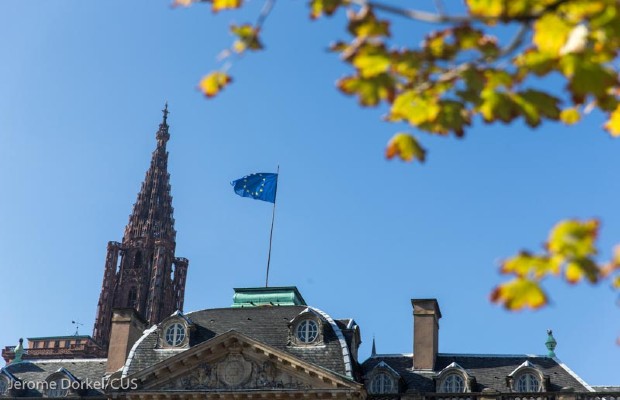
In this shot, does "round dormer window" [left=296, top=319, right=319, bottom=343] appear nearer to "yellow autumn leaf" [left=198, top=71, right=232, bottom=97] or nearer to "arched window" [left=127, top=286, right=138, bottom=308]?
"yellow autumn leaf" [left=198, top=71, right=232, bottom=97]

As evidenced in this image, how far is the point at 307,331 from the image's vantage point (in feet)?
144

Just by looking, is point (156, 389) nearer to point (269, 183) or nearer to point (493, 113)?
point (269, 183)

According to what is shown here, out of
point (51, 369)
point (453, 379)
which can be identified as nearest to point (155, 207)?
point (51, 369)

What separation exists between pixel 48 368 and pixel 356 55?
45.4m

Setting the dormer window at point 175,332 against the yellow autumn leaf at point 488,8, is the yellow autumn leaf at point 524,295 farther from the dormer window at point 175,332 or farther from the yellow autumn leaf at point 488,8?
the dormer window at point 175,332

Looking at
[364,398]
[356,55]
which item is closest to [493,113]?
[356,55]

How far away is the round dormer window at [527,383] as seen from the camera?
42.8m

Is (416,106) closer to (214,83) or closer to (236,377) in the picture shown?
(214,83)

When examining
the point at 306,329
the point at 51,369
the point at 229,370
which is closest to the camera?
the point at 229,370

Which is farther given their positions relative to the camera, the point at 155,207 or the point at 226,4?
the point at 155,207

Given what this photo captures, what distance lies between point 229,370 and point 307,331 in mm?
3693

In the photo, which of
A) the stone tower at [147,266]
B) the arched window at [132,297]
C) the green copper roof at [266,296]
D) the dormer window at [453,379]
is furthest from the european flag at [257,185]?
the arched window at [132,297]

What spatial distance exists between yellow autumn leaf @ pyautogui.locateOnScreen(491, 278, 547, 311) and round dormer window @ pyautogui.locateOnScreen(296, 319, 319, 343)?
36.8 m

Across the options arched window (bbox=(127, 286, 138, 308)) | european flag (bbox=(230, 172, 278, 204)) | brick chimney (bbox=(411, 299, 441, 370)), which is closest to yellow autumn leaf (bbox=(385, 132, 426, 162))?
brick chimney (bbox=(411, 299, 441, 370))
